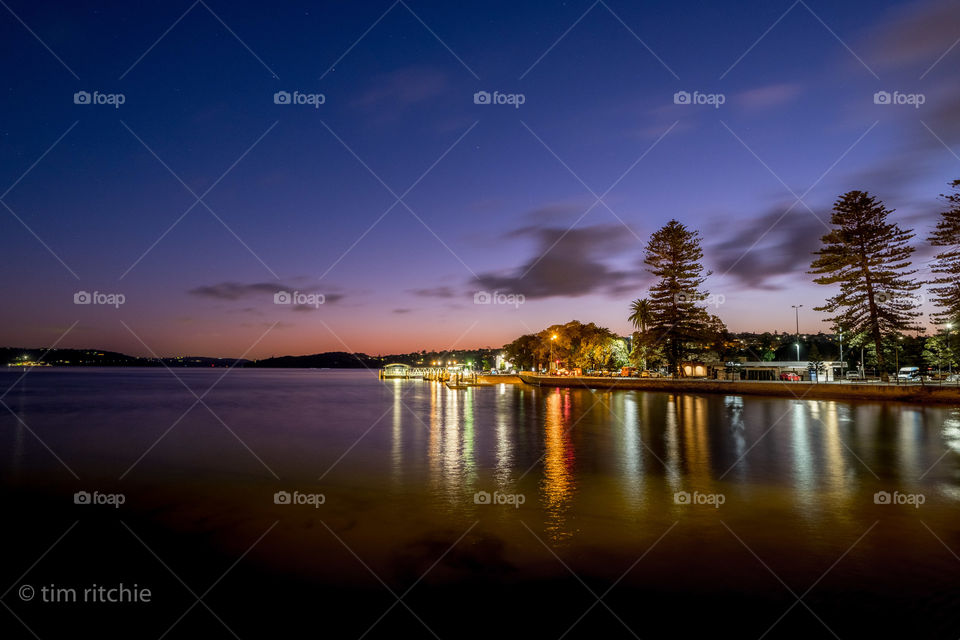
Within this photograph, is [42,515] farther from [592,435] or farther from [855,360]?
[855,360]

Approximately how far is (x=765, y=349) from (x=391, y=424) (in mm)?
106839

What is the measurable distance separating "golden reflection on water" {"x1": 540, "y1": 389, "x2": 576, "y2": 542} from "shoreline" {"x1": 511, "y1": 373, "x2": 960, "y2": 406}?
2669cm

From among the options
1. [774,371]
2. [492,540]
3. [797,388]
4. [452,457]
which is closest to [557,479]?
[452,457]

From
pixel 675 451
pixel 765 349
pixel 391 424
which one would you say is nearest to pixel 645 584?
pixel 675 451

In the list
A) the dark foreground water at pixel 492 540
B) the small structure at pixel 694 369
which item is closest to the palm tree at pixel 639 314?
the small structure at pixel 694 369

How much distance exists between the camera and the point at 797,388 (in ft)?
160

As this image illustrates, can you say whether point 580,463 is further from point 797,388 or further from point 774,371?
point 774,371

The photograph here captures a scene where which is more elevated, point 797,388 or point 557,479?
point 797,388

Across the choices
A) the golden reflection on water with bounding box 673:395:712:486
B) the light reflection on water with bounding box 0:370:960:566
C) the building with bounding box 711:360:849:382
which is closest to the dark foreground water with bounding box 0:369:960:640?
the light reflection on water with bounding box 0:370:960:566

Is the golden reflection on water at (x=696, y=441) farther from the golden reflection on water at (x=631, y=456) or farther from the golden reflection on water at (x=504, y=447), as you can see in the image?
the golden reflection on water at (x=504, y=447)

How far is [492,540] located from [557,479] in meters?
6.65

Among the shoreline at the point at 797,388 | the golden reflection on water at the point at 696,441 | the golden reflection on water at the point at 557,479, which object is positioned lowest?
the golden reflection on water at the point at 557,479

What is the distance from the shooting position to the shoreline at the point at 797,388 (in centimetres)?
3912

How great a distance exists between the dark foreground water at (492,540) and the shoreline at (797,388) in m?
17.7
